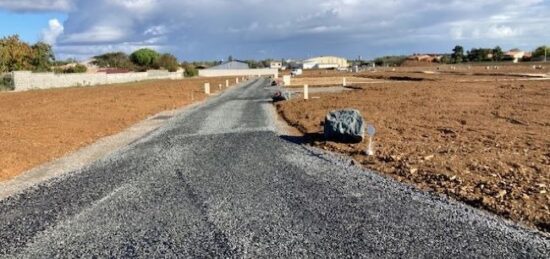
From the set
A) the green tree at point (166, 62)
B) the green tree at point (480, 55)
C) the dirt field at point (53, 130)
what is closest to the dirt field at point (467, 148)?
the dirt field at point (53, 130)

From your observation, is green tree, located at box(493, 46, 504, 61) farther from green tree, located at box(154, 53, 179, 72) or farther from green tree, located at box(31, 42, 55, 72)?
green tree, located at box(31, 42, 55, 72)

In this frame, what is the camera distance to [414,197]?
10.7 meters

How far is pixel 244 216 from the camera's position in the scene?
9562 millimetres

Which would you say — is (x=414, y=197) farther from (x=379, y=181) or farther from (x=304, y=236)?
(x=304, y=236)

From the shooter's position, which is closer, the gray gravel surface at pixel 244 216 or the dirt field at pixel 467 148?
the gray gravel surface at pixel 244 216

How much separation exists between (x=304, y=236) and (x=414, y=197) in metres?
3.19

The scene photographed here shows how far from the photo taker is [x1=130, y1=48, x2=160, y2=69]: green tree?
168 m

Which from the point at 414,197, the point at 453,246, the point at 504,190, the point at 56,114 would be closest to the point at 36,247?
the point at 453,246

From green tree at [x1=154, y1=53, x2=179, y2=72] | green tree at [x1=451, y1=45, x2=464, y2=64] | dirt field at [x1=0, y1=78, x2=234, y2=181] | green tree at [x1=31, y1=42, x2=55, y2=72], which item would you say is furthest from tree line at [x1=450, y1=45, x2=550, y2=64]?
dirt field at [x1=0, y1=78, x2=234, y2=181]

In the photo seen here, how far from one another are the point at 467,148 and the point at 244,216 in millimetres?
8759

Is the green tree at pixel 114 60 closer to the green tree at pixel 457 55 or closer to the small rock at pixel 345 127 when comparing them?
the green tree at pixel 457 55

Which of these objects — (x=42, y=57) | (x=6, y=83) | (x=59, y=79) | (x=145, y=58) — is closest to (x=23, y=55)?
(x=42, y=57)

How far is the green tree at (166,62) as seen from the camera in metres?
163

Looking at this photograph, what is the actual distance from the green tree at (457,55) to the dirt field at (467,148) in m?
159
